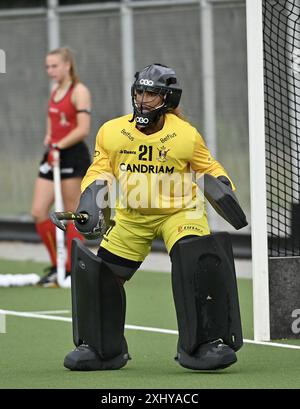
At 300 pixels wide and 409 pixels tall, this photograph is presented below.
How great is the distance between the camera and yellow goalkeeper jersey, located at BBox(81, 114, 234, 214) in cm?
854

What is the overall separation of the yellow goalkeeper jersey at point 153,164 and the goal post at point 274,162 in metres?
1.20

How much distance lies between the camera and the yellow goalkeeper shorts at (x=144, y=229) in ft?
28.3

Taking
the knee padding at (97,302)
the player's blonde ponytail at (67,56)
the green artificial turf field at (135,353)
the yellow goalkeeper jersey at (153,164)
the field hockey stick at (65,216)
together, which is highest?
the player's blonde ponytail at (67,56)

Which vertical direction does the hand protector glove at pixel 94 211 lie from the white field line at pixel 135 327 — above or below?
above

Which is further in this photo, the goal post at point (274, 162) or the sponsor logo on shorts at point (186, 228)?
the goal post at point (274, 162)

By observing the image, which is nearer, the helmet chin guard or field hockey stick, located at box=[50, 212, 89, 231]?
field hockey stick, located at box=[50, 212, 89, 231]

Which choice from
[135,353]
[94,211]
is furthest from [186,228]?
[135,353]

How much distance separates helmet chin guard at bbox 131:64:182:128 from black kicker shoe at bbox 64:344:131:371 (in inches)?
54.9

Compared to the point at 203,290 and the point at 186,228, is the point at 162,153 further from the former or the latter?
the point at 203,290

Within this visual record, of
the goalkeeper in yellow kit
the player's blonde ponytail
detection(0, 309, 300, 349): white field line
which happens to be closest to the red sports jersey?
the player's blonde ponytail

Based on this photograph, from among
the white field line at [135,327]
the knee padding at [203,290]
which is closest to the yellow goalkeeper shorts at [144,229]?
the knee padding at [203,290]

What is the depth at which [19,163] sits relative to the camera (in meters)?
18.2

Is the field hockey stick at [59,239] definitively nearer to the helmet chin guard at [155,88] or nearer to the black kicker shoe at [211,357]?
the helmet chin guard at [155,88]

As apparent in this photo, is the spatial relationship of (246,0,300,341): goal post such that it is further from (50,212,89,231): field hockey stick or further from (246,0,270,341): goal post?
(50,212,89,231): field hockey stick
